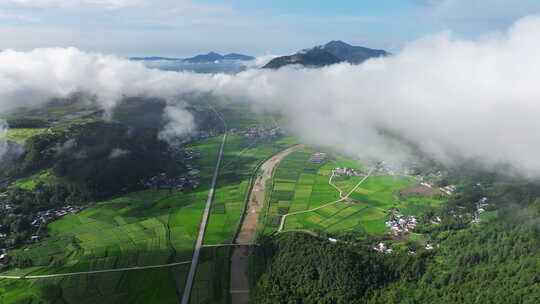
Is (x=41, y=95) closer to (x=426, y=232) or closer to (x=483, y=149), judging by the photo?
(x=426, y=232)

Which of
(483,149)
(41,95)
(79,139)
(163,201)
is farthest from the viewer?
(41,95)

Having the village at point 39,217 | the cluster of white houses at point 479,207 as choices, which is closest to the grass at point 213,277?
the village at point 39,217

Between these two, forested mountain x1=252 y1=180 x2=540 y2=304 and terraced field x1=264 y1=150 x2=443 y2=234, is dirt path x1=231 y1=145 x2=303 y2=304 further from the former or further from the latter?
terraced field x1=264 y1=150 x2=443 y2=234

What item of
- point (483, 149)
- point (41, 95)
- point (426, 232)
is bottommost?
point (426, 232)

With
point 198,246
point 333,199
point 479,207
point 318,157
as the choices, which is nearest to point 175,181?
point 198,246

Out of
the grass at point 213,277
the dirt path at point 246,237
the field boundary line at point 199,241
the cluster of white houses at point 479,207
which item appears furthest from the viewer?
the cluster of white houses at point 479,207

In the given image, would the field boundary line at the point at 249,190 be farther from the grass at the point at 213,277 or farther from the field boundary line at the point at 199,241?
the field boundary line at the point at 199,241

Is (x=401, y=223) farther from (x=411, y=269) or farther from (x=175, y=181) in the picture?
(x=175, y=181)

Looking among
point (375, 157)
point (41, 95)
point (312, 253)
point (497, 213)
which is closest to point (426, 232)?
point (497, 213)
